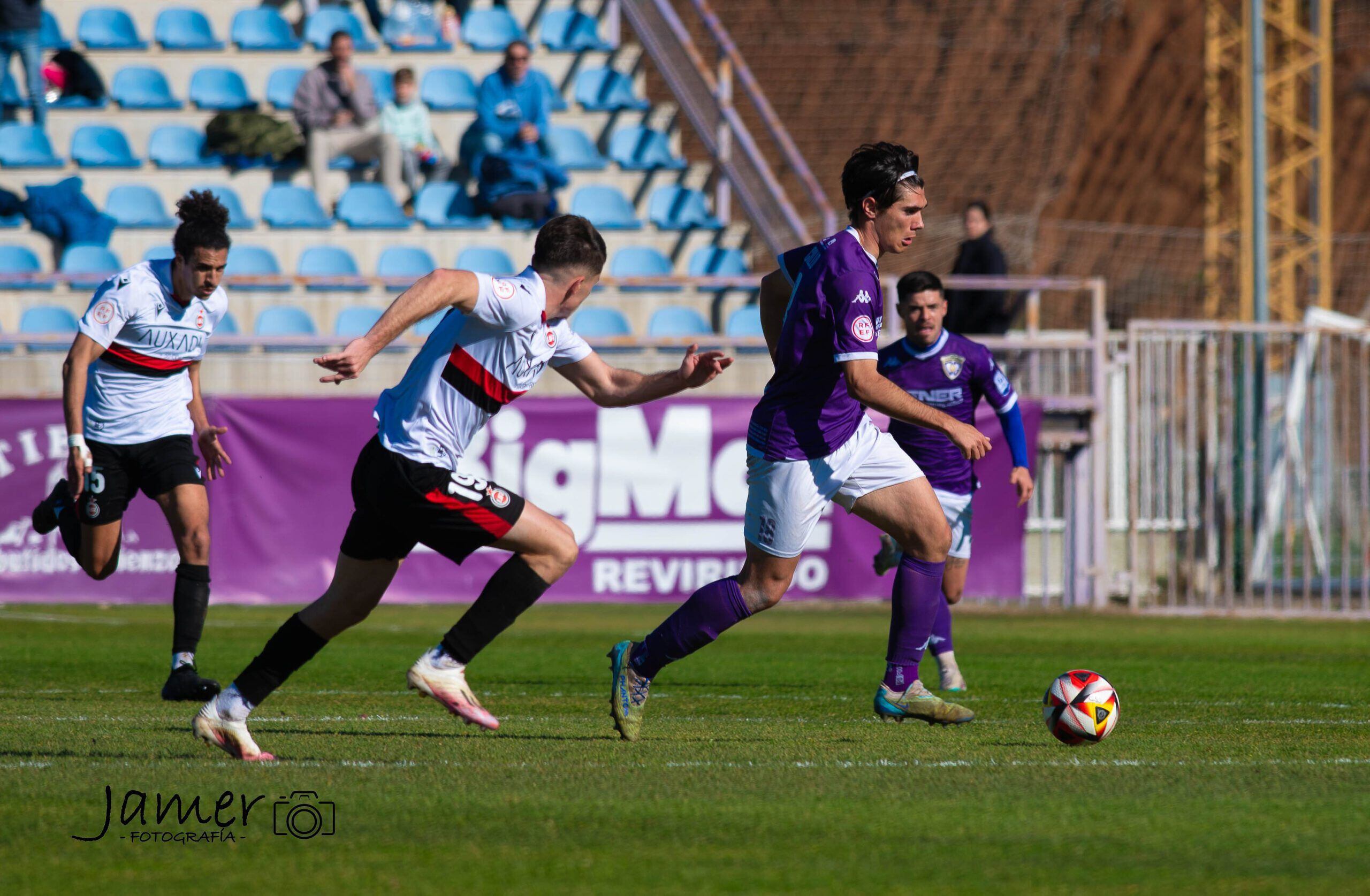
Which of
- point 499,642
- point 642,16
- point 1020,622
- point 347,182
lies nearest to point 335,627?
point 499,642

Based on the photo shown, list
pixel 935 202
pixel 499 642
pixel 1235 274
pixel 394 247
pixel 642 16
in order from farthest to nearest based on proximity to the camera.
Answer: pixel 935 202
pixel 1235 274
pixel 642 16
pixel 394 247
pixel 499 642

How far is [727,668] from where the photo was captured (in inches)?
394

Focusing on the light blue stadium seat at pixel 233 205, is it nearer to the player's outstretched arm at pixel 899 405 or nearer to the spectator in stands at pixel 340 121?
the spectator in stands at pixel 340 121

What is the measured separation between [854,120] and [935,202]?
Result: 8.14ft

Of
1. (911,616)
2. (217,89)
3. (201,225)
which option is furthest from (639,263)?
(911,616)

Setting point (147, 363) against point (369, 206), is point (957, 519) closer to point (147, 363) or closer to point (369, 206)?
point (147, 363)

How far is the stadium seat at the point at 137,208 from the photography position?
1844 cm

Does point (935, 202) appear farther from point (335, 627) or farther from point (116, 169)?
point (335, 627)

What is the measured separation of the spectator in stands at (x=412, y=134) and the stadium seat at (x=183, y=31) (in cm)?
314

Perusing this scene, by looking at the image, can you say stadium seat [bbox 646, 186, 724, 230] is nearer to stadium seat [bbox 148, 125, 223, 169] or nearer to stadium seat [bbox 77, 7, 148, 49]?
stadium seat [bbox 148, 125, 223, 169]

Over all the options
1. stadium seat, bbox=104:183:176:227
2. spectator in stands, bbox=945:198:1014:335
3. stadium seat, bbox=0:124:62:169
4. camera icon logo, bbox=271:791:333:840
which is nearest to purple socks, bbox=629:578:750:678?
camera icon logo, bbox=271:791:333:840

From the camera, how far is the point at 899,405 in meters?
6.22

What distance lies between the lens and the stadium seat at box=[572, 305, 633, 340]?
17.3 meters

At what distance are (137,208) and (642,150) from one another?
5722 mm
